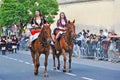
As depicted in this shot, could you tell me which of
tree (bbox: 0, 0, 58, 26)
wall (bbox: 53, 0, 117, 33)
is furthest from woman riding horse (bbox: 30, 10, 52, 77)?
tree (bbox: 0, 0, 58, 26)

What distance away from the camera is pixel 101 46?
2817 cm

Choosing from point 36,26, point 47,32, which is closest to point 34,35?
point 36,26

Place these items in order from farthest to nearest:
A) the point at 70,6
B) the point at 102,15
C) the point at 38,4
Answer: the point at 38,4
the point at 70,6
the point at 102,15

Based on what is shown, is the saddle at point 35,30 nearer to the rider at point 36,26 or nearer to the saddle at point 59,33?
the rider at point 36,26

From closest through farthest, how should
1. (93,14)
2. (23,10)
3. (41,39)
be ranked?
(41,39)
(93,14)
(23,10)

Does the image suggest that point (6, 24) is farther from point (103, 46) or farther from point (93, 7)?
point (103, 46)

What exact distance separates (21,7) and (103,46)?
114 feet

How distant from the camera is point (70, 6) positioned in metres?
56.2

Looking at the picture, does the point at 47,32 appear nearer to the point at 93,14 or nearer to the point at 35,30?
the point at 35,30

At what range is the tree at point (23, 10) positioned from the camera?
2325 inches

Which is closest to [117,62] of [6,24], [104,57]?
[104,57]

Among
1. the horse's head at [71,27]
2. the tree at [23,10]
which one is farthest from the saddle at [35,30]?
the tree at [23,10]

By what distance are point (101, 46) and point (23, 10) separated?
33.8m

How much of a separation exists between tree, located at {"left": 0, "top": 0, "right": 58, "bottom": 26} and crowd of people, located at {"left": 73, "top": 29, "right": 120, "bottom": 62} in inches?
1008
